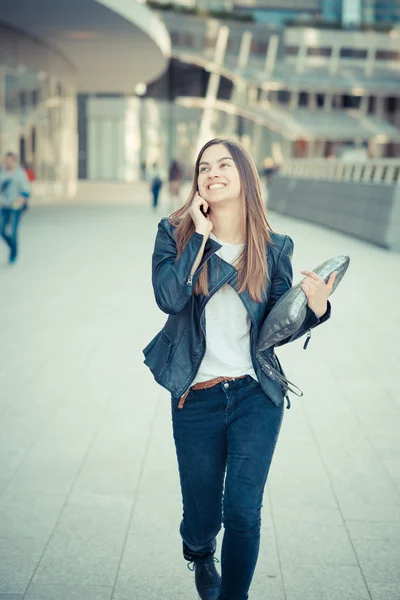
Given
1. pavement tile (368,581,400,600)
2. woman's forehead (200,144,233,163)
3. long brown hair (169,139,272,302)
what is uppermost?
woman's forehead (200,144,233,163)

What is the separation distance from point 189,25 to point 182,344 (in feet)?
201

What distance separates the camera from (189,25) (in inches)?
2416

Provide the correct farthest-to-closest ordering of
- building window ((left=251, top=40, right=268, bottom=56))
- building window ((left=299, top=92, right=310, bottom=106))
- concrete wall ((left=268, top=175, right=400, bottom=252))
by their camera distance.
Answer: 1. building window ((left=299, top=92, right=310, bottom=106))
2. building window ((left=251, top=40, right=268, bottom=56))
3. concrete wall ((left=268, top=175, right=400, bottom=252))

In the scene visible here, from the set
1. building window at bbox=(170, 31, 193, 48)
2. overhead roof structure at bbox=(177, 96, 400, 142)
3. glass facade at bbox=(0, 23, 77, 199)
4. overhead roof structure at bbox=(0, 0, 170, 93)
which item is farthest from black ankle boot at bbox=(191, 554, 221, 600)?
overhead roof structure at bbox=(177, 96, 400, 142)

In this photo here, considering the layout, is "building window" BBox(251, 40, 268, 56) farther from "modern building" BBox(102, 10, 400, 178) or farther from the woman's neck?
the woman's neck

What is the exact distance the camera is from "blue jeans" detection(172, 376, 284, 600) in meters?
3.09

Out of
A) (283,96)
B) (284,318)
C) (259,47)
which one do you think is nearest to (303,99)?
(283,96)

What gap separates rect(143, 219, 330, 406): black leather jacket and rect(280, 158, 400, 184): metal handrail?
18132mm

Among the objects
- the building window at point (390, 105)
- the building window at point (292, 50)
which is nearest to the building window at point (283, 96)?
the building window at point (292, 50)

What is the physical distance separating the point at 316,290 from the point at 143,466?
8.12 ft

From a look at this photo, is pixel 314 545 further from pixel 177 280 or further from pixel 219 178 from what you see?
pixel 219 178

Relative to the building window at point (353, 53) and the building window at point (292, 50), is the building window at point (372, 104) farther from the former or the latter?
the building window at point (292, 50)

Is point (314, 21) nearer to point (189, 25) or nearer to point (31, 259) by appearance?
point (189, 25)

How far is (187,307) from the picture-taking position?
321 cm
